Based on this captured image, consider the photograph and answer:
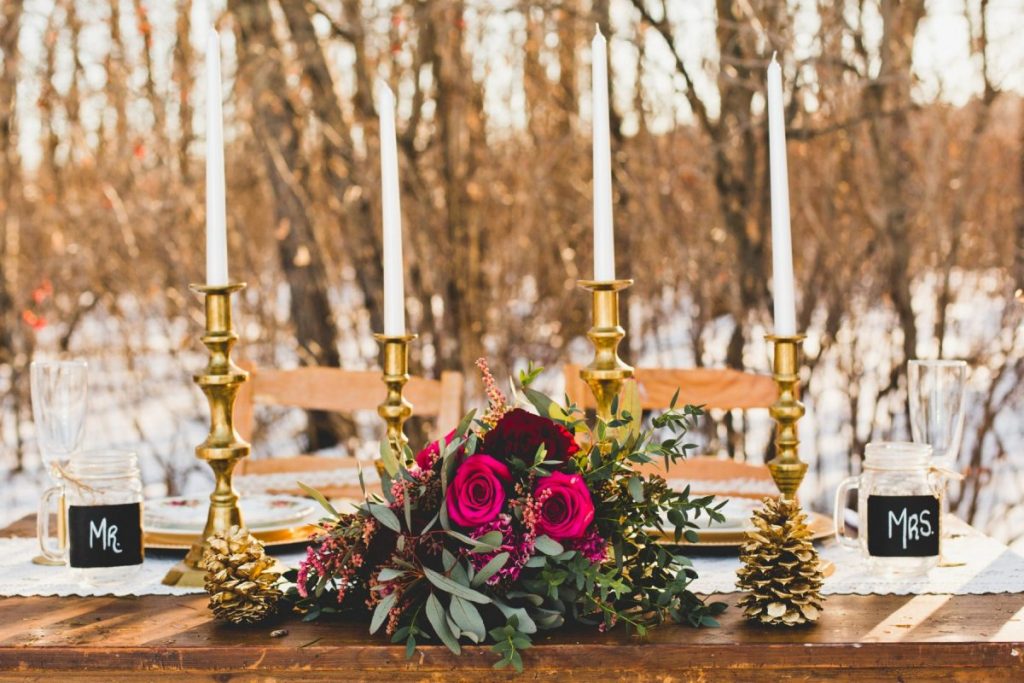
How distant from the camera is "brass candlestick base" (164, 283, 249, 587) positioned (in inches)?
51.8

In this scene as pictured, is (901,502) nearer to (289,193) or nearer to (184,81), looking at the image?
(289,193)

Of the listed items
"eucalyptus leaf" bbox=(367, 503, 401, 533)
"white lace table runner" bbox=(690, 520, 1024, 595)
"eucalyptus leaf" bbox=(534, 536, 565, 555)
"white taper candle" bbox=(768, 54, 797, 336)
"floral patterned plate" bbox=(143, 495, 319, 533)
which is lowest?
"white lace table runner" bbox=(690, 520, 1024, 595)

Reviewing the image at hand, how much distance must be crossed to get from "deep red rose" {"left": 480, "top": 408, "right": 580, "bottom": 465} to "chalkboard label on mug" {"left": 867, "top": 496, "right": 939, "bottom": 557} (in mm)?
380

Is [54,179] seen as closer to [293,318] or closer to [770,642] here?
[293,318]

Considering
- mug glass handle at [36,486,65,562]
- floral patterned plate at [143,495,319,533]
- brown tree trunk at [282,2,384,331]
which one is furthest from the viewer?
brown tree trunk at [282,2,384,331]

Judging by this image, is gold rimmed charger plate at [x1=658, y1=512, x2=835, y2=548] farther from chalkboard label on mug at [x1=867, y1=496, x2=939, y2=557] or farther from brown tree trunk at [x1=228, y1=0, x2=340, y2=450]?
brown tree trunk at [x1=228, y1=0, x2=340, y2=450]

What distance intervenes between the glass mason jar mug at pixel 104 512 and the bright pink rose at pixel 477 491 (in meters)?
0.40

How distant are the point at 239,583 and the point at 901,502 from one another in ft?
2.20

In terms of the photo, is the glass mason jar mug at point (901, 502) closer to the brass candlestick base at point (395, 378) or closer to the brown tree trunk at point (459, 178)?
the brass candlestick base at point (395, 378)

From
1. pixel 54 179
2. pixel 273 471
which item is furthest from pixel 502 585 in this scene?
pixel 54 179

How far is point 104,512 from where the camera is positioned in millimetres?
1347

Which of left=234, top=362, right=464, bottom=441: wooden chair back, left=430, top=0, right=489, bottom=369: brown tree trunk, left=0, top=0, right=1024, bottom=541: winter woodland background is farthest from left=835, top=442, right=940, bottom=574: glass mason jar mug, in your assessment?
left=430, top=0, right=489, bottom=369: brown tree trunk

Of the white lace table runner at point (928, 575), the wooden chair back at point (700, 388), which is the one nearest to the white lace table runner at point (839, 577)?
the white lace table runner at point (928, 575)

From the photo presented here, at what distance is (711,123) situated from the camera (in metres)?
3.29
